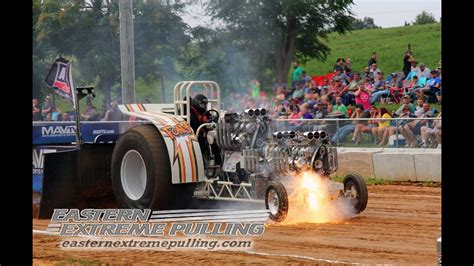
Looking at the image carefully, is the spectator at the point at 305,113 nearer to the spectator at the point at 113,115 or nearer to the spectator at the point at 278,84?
the spectator at the point at 278,84

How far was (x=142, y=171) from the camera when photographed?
10.8 meters

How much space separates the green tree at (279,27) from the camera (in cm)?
1903

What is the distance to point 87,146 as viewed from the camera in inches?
440

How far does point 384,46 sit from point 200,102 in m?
20.2

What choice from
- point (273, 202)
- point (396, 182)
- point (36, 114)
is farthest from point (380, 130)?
point (36, 114)

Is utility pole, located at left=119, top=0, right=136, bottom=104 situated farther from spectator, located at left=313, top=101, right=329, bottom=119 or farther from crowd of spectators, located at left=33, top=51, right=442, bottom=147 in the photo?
spectator, located at left=313, top=101, right=329, bottom=119

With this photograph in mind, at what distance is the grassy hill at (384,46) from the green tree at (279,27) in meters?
2.03

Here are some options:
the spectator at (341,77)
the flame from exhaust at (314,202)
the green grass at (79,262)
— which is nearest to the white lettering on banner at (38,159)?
the flame from exhaust at (314,202)

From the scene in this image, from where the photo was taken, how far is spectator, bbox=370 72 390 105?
1752 cm
